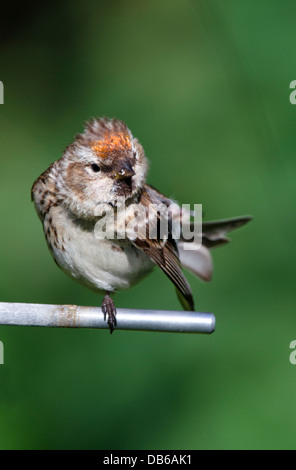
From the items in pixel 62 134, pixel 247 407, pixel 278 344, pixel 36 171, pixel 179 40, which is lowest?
pixel 247 407

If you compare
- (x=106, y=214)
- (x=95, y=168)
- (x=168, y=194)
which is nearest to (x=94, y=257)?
(x=106, y=214)

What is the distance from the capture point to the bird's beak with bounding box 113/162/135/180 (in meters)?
1.53

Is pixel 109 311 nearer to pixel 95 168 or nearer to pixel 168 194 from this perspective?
pixel 95 168

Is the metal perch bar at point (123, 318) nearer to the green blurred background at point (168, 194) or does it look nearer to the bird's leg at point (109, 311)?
the bird's leg at point (109, 311)

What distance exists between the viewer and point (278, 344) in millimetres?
2213

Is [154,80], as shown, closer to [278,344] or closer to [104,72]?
[104,72]

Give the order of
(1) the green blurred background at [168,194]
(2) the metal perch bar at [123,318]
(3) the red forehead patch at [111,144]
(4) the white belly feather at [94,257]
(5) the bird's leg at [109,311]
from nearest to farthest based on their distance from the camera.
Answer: (2) the metal perch bar at [123,318] < (5) the bird's leg at [109,311] < (3) the red forehead patch at [111,144] < (4) the white belly feather at [94,257] < (1) the green blurred background at [168,194]

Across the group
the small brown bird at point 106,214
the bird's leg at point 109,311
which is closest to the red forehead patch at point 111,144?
the small brown bird at point 106,214

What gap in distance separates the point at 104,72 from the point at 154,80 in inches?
7.4

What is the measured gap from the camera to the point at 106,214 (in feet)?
5.50

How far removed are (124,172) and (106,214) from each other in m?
0.17

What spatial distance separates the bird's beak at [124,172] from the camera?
5.01 ft

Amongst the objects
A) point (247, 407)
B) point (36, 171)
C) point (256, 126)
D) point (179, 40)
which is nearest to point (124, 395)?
point (247, 407)

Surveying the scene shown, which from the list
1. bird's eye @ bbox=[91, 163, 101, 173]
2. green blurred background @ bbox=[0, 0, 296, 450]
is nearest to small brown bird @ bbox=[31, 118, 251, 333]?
bird's eye @ bbox=[91, 163, 101, 173]
